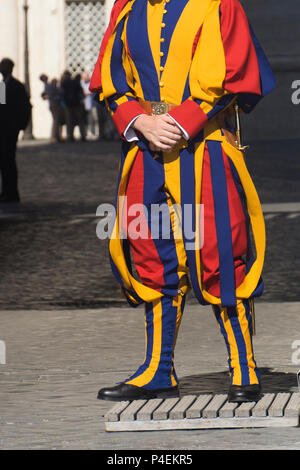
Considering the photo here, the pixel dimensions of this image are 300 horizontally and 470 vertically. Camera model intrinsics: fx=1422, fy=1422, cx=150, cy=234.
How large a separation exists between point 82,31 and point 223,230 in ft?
105

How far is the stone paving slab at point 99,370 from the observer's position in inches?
179

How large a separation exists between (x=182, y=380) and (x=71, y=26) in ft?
103

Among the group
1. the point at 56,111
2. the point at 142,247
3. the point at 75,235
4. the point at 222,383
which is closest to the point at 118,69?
the point at 142,247

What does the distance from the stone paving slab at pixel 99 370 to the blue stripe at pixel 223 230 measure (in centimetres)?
54

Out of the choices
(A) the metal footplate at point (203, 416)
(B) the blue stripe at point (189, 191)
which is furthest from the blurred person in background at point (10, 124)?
(A) the metal footplate at point (203, 416)

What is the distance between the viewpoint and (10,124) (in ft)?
51.8

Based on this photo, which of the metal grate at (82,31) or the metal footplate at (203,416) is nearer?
the metal footplate at (203,416)

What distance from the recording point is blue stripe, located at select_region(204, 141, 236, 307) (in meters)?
4.96

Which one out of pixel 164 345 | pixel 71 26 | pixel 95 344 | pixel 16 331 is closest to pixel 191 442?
pixel 164 345

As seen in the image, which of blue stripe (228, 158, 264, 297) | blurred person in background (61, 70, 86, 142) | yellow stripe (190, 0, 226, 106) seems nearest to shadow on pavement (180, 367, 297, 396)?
blue stripe (228, 158, 264, 297)

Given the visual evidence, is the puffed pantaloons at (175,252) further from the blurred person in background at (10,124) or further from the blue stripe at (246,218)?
the blurred person in background at (10,124)

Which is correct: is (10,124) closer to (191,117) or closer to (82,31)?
(191,117)

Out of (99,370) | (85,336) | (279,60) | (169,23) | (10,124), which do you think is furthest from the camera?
(279,60)

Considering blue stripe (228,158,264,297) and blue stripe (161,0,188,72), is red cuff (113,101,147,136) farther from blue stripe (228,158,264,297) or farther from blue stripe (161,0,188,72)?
blue stripe (228,158,264,297)
